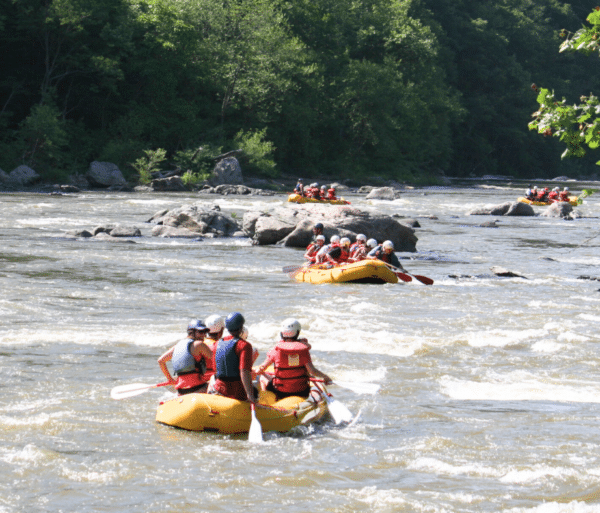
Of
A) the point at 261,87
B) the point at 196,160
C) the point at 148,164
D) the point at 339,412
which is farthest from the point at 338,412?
the point at 261,87

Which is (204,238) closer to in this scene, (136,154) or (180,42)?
(136,154)

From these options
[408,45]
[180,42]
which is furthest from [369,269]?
[408,45]

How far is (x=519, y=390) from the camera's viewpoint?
8789 millimetres

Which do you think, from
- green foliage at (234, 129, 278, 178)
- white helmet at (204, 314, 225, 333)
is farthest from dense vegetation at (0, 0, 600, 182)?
white helmet at (204, 314, 225, 333)

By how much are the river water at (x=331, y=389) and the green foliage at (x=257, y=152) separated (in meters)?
29.6

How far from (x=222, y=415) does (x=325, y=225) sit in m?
13.9

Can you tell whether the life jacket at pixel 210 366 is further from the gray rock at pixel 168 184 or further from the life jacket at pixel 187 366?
the gray rock at pixel 168 184

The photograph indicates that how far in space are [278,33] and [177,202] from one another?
2140 cm

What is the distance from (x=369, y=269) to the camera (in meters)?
15.5

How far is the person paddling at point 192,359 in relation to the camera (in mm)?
7531

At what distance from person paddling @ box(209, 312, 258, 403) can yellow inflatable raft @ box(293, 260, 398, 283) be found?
324 inches

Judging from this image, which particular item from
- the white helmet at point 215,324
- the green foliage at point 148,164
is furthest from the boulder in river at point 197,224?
the green foliage at point 148,164

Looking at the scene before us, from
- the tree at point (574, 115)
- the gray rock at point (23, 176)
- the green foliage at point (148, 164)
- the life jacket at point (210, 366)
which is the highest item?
the tree at point (574, 115)

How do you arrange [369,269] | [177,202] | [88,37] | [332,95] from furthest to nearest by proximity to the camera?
[332,95] < [88,37] < [177,202] < [369,269]
